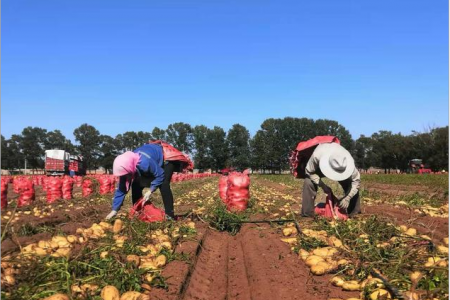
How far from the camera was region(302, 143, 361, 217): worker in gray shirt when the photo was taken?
6.65 m

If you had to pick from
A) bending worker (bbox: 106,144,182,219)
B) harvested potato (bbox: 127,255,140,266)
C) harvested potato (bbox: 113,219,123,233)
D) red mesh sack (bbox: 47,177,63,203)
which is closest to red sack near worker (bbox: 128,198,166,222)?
bending worker (bbox: 106,144,182,219)

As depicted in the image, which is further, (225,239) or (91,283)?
(225,239)

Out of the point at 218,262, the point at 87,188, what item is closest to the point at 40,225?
the point at 218,262

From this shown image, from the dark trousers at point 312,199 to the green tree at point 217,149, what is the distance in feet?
277

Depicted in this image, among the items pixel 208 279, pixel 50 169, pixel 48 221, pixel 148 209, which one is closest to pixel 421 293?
pixel 208 279

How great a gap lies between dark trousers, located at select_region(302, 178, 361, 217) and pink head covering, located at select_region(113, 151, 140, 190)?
321 centimetres

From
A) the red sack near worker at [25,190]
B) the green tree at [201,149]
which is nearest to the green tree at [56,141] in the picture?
the green tree at [201,149]

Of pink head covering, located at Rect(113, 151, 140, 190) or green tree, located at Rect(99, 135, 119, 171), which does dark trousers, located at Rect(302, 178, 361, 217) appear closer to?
pink head covering, located at Rect(113, 151, 140, 190)

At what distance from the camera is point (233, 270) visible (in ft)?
16.2

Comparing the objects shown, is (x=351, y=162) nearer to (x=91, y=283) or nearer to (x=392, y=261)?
(x=392, y=261)

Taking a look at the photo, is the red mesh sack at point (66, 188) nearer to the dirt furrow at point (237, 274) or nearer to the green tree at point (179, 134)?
the dirt furrow at point (237, 274)

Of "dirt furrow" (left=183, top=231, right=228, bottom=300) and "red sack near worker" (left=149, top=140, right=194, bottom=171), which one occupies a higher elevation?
"red sack near worker" (left=149, top=140, right=194, bottom=171)

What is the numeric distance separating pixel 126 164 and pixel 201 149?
8643 centimetres

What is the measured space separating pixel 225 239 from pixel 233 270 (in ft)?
6.77
